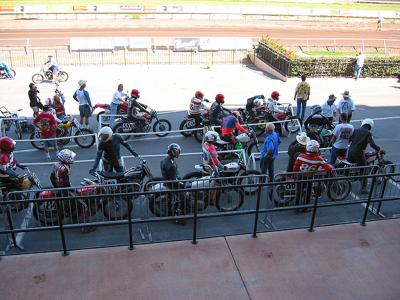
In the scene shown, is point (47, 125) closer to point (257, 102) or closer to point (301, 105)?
point (257, 102)

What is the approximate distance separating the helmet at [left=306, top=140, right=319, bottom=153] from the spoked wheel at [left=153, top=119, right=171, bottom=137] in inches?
235

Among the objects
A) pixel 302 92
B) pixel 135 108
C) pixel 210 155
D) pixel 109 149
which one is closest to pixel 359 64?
pixel 302 92

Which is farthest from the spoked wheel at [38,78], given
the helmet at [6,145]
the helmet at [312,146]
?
the helmet at [312,146]

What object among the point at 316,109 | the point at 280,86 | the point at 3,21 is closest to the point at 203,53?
the point at 280,86

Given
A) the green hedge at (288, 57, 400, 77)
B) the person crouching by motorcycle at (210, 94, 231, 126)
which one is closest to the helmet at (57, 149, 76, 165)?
the person crouching by motorcycle at (210, 94, 231, 126)

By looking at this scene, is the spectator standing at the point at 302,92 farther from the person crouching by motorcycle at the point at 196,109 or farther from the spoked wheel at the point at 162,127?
the spoked wheel at the point at 162,127

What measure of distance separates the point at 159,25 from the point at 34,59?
49.3 ft

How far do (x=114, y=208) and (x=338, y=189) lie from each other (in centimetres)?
465

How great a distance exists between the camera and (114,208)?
768 cm

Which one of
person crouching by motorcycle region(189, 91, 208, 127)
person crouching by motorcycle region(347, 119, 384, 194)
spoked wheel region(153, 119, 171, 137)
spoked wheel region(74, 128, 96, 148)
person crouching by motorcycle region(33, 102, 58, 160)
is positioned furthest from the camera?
spoked wheel region(153, 119, 171, 137)

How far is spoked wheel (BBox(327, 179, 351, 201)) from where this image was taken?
902 cm

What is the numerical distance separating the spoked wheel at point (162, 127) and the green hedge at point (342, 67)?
10561 millimetres

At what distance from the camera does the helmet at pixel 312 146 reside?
27.4 feet

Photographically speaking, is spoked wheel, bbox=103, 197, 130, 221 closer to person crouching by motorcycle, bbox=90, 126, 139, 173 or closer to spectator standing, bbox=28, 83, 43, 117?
person crouching by motorcycle, bbox=90, 126, 139, 173
